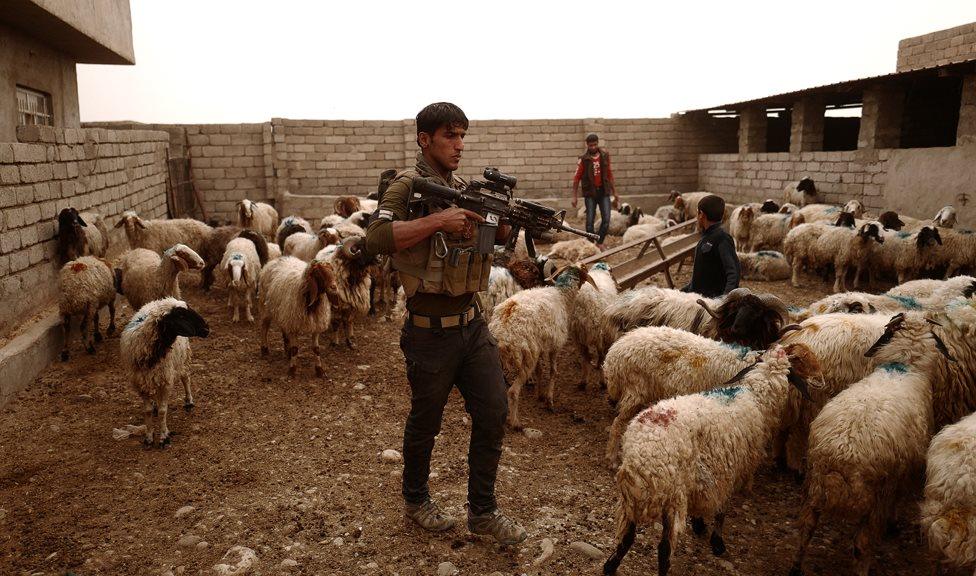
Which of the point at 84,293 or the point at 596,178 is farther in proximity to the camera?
the point at 596,178

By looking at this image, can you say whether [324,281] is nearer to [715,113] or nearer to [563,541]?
[563,541]

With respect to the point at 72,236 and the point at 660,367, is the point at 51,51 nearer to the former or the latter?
the point at 72,236

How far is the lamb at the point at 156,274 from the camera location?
7035mm

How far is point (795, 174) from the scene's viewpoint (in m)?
14.6

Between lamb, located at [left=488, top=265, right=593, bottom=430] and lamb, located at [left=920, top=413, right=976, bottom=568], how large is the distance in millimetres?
2933

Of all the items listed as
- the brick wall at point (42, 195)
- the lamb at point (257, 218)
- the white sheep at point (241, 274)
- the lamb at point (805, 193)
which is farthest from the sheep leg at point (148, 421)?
the lamb at point (805, 193)

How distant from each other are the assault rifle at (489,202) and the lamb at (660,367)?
4.65 feet

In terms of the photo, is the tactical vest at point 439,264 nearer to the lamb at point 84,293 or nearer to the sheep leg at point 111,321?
the lamb at point 84,293

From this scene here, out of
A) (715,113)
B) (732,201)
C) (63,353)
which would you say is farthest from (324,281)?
(715,113)

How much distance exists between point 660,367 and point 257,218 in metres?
10.6

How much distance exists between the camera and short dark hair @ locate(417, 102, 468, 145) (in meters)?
3.04

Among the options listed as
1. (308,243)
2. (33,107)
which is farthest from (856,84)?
(33,107)

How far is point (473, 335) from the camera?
3211 mm

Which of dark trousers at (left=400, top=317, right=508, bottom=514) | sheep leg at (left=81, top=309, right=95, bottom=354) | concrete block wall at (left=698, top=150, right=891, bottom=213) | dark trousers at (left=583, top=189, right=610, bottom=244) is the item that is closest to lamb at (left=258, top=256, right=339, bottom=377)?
sheep leg at (left=81, top=309, right=95, bottom=354)
